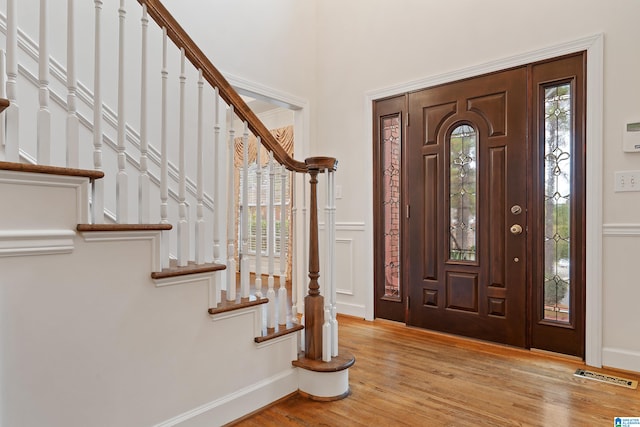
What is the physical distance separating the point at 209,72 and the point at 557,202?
7.58 feet

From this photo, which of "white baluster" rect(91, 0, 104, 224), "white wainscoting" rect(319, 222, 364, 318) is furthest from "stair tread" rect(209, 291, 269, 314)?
"white wainscoting" rect(319, 222, 364, 318)

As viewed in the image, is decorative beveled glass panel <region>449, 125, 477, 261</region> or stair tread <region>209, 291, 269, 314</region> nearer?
stair tread <region>209, 291, 269, 314</region>

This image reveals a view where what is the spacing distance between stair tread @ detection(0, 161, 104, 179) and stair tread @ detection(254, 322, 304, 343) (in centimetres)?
102

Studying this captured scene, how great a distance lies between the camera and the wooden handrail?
5.32 feet

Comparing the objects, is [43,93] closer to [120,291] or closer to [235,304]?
[120,291]

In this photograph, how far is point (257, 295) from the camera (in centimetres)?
194

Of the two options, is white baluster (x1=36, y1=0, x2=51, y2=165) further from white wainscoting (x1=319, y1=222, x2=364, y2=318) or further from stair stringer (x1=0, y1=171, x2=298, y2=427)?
white wainscoting (x1=319, y1=222, x2=364, y2=318)

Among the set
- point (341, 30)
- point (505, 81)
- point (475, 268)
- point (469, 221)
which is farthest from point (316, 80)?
point (475, 268)

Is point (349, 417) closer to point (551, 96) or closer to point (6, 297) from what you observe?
point (6, 297)

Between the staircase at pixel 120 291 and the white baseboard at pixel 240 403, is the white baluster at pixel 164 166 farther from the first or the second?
the white baseboard at pixel 240 403

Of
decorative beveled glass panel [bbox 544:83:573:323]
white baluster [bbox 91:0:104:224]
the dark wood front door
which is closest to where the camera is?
white baluster [bbox 91:0:104:224]

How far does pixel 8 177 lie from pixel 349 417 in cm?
161

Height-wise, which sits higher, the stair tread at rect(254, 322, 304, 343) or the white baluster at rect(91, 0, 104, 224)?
the white baluster at rect(91, 0, 104, 224)

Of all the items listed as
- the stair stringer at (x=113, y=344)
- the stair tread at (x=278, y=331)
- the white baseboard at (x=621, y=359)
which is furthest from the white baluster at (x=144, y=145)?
the white baseboard at (x=621, y=359)
